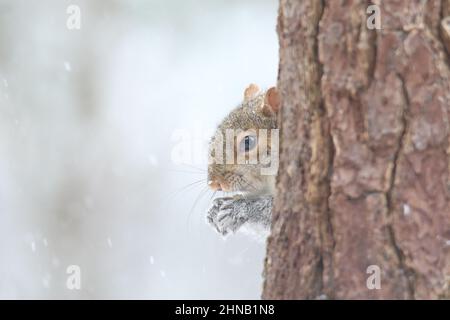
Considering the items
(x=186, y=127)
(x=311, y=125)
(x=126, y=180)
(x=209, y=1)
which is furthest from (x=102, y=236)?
(x=311, y=125)

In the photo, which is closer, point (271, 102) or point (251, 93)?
point (271, 102)

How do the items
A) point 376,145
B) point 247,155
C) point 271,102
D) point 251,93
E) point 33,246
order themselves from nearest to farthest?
point 376,145, point 271,102, point 247,155, point 251,93, point 33,246

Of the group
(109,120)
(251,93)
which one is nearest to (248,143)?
(251,93)

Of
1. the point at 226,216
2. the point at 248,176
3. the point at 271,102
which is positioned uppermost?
the point at 271,102

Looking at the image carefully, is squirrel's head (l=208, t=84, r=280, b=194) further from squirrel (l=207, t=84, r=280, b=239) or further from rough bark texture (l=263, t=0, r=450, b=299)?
rough bark texture (l=263, t=0, r=450, b=299)

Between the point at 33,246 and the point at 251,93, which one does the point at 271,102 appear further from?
the point at 33,246

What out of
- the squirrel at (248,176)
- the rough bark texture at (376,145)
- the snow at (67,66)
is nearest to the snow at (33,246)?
the snow at (67,66)
